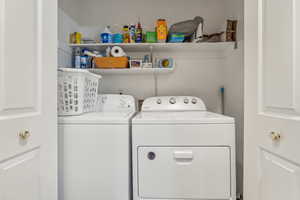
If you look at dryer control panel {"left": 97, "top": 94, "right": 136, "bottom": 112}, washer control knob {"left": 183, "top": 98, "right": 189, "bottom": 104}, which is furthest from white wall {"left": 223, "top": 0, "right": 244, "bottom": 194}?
dryer control panel {"left": 97, "top": 94, "right": 136, "bottom": 112}

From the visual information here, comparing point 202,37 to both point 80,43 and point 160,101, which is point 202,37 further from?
point 80,43

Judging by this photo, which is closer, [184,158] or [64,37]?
[184,158]

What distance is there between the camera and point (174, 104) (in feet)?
6.52

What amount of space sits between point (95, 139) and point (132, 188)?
1.33ft

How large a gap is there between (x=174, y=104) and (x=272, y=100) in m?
1.14

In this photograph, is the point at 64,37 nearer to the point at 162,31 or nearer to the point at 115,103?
the point at 115,103

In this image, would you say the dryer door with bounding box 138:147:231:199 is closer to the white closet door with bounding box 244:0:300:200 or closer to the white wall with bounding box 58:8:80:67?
the white closet door with bounding box 244:0:300:200

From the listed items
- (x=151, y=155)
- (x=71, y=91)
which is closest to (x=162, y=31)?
(x=71, y=91)

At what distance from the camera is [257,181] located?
101 cm

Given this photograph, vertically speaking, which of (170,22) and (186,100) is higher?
(170,22)
